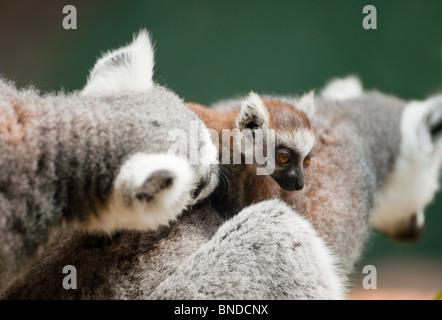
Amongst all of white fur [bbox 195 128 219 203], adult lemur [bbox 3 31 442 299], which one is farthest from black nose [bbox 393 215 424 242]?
white fur [bbox 195 128 219 203]

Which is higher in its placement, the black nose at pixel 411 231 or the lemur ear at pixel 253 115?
the lemur ear at pixel 253 115

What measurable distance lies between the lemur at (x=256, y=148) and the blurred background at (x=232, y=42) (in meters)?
2.02

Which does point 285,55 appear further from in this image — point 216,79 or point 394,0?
point 394,0

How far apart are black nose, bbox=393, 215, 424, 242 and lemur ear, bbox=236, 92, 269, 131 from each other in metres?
2.48

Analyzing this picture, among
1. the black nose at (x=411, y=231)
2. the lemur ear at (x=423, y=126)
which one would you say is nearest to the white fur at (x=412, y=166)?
the lemur ear at (x=423, y=126)

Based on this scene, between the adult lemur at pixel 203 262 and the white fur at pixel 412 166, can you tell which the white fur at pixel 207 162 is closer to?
the adult lemur at pixel 203 262

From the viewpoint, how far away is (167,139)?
211cm

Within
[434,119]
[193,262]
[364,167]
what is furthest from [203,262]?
[434,119]

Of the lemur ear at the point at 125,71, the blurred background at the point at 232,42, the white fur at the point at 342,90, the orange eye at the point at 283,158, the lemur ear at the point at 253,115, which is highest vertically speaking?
the blurred background at the point at 232,42

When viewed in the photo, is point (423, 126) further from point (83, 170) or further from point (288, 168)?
point (83, 170)

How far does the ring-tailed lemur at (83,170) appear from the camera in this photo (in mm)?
1932

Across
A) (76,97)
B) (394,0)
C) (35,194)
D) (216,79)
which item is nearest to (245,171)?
(76,97)

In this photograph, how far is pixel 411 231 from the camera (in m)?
4.68

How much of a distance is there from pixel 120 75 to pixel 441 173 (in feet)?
11.6
